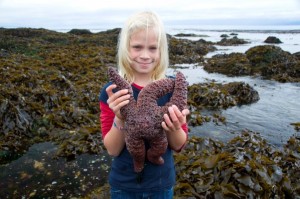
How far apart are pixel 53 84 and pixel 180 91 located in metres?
8.88

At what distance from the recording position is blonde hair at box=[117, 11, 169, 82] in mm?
2285

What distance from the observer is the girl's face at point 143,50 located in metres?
2.30

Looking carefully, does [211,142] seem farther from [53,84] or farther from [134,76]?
[53,84]

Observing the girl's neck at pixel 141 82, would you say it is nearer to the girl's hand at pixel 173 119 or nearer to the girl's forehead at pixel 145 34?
the girl's forehead at pixel 145 34

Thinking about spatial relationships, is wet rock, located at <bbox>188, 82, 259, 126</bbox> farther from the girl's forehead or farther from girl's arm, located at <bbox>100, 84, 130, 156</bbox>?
the girl's forehead

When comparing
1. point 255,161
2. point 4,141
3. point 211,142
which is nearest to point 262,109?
point 211,142

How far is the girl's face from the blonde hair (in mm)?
29

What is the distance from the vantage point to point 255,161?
484cm

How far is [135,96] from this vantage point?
7.89 ft

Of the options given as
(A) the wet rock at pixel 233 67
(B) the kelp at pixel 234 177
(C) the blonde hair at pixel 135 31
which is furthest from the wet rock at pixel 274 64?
(C) the blonde hair at pixel 135 31

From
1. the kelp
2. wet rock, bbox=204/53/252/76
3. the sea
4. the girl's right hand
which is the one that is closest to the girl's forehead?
the girl's right hand

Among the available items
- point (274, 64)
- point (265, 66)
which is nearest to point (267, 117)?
point (265, 66)

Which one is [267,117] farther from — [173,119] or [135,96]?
[173,119]

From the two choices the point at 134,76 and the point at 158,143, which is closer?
the point at 158,143
